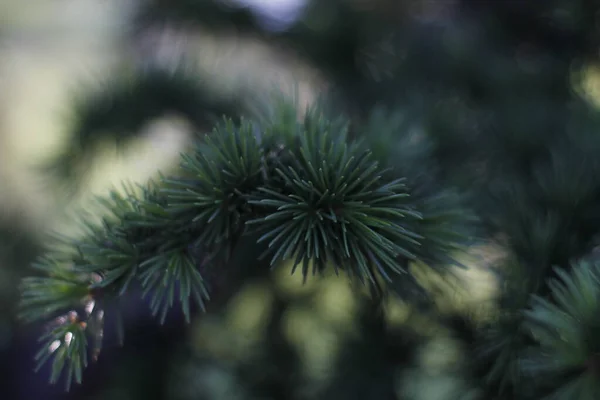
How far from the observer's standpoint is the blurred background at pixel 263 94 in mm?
585

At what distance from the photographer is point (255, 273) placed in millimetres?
609

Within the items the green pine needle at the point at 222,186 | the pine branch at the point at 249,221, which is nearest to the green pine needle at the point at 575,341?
the pine branch at the point at 249,221

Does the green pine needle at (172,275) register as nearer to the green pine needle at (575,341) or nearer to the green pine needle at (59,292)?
the green pine needle at (59,292)

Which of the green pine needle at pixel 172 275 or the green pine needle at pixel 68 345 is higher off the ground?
the green pine needle at pixel 172 275

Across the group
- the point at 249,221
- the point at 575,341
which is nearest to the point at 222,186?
the point at 249,221

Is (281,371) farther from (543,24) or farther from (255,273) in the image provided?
(543,24)

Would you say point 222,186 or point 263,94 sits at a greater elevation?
point 263,94

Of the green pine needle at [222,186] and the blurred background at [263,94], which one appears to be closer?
the green pine needle at [222,186]

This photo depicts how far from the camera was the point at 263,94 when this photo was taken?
0.55m

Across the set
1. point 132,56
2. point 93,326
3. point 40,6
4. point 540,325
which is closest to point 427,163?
point 540,325

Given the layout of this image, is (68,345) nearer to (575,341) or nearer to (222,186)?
(222,186)

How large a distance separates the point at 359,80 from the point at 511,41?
207 millimetres

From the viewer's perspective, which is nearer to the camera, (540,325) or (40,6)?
(540,325)

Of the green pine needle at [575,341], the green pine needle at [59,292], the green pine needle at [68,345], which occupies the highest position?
the green pine needle at [575,341]
